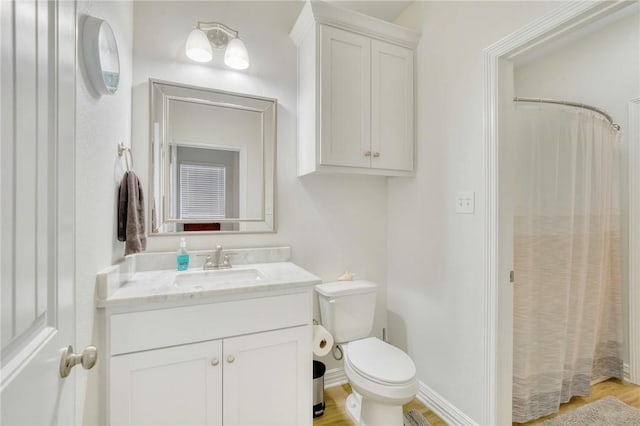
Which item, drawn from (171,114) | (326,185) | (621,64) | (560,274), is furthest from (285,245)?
(621,64)

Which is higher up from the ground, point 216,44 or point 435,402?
point 216,44

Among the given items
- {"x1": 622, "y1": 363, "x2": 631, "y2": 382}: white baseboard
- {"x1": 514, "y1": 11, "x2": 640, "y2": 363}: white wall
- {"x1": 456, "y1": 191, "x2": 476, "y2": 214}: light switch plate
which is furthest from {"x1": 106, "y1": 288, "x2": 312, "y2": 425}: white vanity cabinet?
{"x1": 514, "y1": 11, "x2": 640, "y2": 363}: white wall

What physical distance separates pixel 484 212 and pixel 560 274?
2.68ft

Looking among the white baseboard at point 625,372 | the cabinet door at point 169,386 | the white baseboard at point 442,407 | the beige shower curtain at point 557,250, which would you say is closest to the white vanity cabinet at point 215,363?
the cabinet door at point 169,386

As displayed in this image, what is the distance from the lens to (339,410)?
177 cm

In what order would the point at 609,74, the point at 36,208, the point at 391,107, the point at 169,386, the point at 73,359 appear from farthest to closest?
the point at 609,74, the point at 391,107, the point at 169,386, the point at 73,359, the point at 36,208

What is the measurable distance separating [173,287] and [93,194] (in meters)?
0.50

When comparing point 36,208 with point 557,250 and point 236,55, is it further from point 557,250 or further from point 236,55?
point 557,250

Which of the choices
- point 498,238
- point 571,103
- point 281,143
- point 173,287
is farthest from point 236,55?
point 571,103

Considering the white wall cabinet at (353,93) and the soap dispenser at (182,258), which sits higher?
the white wall cabinet at (353,93)

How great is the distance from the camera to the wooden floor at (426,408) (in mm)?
1679

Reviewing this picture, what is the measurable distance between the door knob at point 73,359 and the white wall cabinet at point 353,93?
4.26 ft

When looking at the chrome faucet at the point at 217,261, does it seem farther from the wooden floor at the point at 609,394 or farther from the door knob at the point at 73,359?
the wooden floor at the point at 609,394

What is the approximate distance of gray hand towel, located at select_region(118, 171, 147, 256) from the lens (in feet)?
4.13
